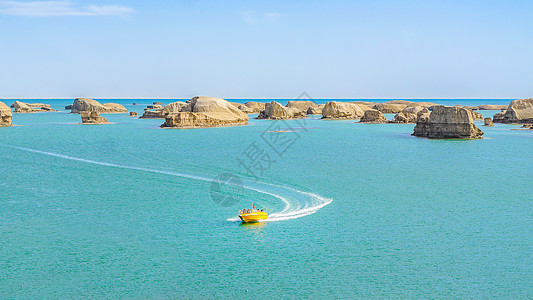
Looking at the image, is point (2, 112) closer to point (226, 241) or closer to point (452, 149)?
point (452, 149)

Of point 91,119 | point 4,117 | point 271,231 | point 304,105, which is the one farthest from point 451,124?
point 304,105

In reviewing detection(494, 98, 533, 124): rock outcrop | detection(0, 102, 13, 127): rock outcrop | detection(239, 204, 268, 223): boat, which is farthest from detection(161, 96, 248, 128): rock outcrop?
detection(239, 204, 268, 223): boat

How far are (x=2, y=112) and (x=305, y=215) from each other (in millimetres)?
93333

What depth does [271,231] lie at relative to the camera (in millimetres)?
26172

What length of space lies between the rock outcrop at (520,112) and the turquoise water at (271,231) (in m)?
70.2

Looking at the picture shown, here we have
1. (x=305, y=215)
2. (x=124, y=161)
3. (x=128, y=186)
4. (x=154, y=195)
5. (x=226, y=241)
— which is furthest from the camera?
(x=124, y=161)

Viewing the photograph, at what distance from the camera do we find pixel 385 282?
20.0m

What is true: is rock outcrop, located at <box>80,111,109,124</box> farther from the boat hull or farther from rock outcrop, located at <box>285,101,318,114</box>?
the boat hull

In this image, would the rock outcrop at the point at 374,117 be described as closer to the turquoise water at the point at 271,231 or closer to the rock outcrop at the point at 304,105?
the rock outcrop at the point at 304,105

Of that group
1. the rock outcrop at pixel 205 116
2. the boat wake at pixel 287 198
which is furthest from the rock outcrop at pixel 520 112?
the boat wake at pixel 287 198

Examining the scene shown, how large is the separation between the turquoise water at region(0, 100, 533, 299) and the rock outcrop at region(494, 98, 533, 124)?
70.2 m

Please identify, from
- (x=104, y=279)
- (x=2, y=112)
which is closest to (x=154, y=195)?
(x=104, y=279)

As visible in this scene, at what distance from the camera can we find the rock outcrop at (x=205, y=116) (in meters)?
103

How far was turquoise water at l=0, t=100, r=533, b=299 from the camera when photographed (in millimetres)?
19891
